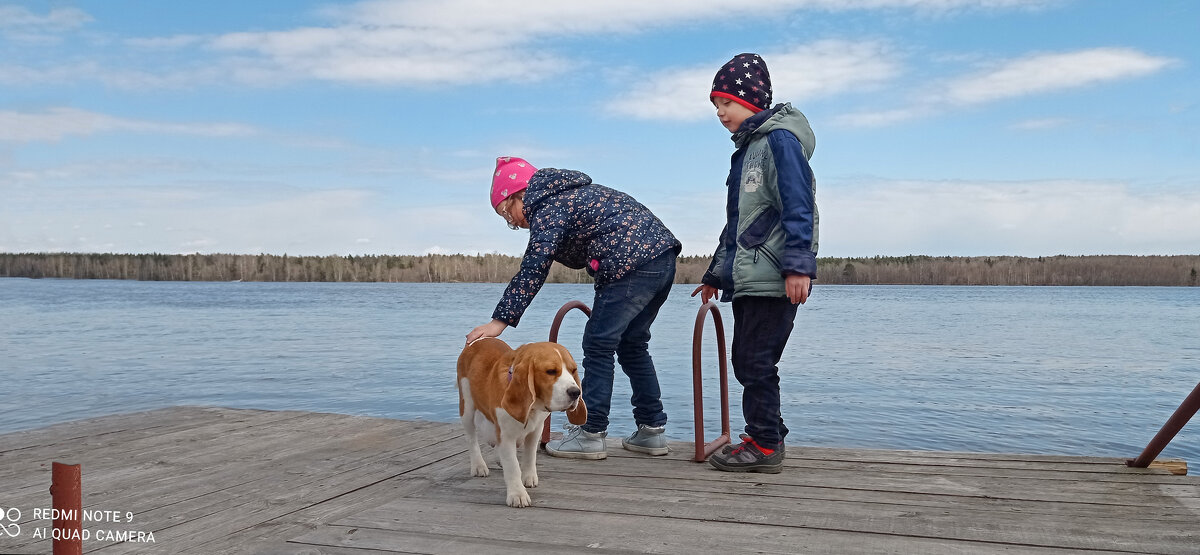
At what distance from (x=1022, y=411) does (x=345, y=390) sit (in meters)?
10.0

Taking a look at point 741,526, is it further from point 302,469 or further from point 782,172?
point 302,469

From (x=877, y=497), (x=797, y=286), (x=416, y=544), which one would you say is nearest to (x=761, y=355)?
(x=797, y=286)

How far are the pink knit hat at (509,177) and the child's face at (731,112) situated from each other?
104cm

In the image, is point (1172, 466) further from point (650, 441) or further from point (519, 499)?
point (519, 499)

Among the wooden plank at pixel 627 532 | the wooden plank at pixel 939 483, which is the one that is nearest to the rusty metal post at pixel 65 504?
the wooden plank at pixel 627 532

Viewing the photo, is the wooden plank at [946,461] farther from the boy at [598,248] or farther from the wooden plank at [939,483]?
the boy at [598,248]

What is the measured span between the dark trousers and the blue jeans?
0.50 metres

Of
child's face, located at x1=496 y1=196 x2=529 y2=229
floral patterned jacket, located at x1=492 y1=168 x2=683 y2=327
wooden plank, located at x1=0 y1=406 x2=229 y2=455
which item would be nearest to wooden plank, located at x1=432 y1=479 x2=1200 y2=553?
floral patterned jacket, located at x1=492 y1=168 x2=683 y2=327

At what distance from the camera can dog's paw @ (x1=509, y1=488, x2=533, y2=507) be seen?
379cm

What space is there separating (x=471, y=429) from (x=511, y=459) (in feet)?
2.11

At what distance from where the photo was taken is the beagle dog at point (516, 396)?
361 cm

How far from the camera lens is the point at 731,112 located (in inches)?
173

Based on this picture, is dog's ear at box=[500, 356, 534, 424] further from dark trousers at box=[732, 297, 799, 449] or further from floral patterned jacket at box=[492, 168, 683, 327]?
dark trousers at box=[732, 297, 799, 449]

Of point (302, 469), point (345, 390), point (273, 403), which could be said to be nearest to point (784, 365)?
point (345, 390)
